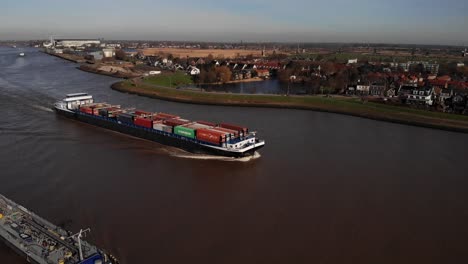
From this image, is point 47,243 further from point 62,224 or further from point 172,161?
point 172,161

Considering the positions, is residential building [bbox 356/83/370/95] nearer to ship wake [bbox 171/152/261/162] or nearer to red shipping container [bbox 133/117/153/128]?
ship wake [bbox 171/152/261/162]

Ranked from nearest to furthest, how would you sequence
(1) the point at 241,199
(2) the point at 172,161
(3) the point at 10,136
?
(1) the point at 241,199 → (2) the point at 172,161 → (3) the point at 10,136

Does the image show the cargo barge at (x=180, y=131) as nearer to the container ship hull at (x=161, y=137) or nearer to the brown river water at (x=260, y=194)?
the container ship hull at (x=161, y=137)

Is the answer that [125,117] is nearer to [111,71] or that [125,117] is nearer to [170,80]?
[170,80]

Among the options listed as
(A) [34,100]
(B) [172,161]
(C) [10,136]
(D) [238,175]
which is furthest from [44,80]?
(D) [238,175]

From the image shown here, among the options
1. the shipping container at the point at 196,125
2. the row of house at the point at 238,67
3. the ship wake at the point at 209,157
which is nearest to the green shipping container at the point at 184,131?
the shipping container at the point at 196,125

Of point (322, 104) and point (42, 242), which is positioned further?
point (322, 104)

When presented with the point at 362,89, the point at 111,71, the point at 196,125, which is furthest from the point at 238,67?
the point at 196,125

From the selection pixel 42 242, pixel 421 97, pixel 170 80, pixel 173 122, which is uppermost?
pixel 170 80
